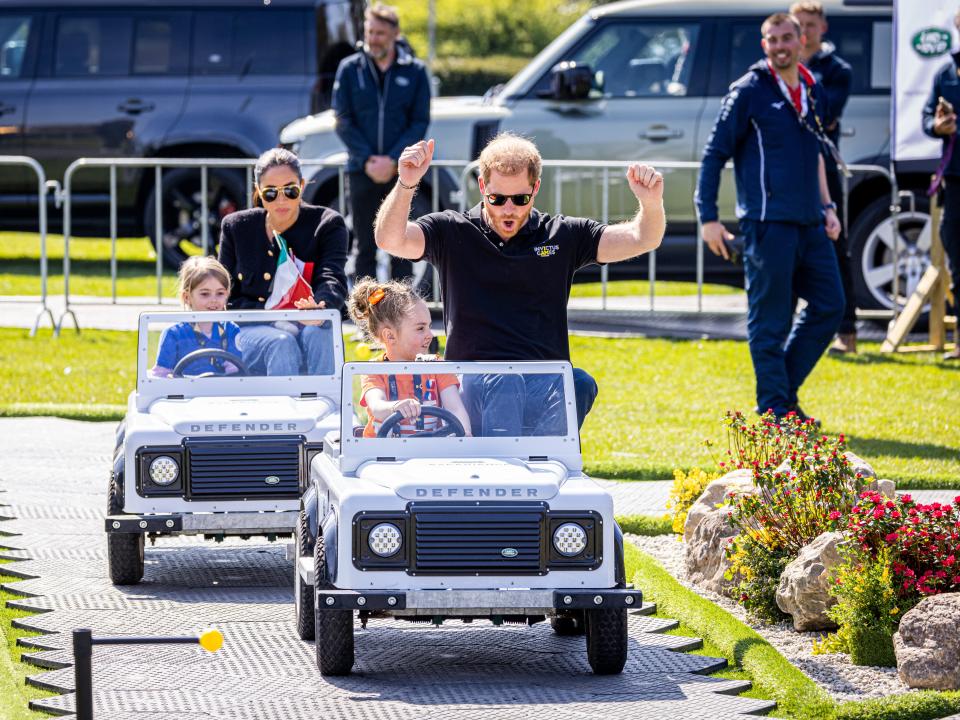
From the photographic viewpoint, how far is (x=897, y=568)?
6.09 metres

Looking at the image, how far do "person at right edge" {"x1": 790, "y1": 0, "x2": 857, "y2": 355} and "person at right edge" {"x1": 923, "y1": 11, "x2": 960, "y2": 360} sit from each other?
633mm

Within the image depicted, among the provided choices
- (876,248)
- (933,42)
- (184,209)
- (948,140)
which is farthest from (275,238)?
(184,209)

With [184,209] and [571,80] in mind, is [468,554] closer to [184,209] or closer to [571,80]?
[571,80]

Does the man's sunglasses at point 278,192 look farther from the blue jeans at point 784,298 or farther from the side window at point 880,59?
the side window at point 880,59

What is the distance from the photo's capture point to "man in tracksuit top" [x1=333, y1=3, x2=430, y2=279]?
45.2ft

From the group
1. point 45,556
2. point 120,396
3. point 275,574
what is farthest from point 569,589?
point 120,396

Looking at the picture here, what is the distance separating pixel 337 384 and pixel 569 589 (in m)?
2.43

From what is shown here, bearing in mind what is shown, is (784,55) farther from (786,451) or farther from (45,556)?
(45,556)

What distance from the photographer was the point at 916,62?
44.5 ft

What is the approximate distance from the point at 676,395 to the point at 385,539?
21.7ft

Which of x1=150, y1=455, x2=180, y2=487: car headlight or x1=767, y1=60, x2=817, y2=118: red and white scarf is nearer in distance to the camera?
x1=150, y1=455, x2=180, y2=487: car headlight

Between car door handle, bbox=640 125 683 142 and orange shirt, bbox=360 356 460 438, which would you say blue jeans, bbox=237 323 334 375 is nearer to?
orange shirt, bbox=360 356 460 438

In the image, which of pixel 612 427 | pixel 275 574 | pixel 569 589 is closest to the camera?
pixel 569 589

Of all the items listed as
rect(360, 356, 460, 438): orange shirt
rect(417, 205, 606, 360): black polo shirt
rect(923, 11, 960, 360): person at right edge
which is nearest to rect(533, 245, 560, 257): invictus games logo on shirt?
rect(417, 205, 606, 360): black polo shirt
